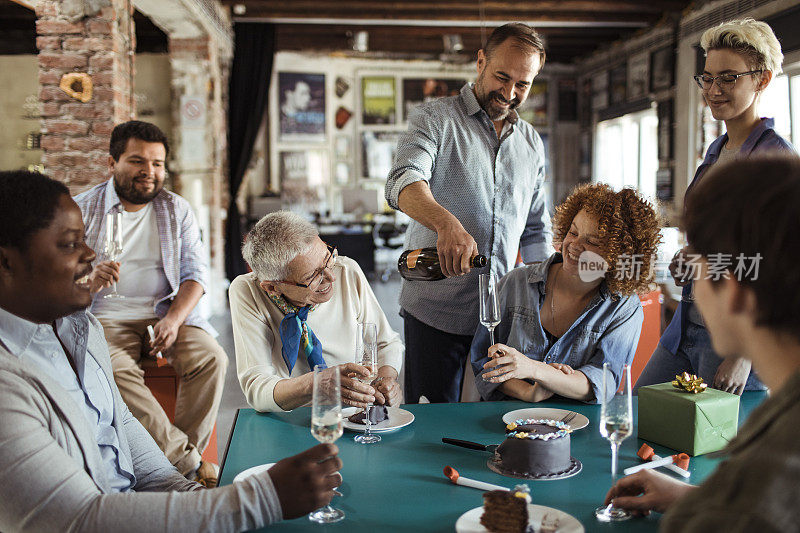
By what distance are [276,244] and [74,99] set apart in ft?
9.01

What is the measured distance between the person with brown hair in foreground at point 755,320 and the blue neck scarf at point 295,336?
1.36m

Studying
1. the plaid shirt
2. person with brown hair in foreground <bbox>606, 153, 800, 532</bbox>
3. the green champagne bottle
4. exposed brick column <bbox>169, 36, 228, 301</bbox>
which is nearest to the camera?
person with brown hair in foreground <bbox>606, 153, 800, 532</bbox>

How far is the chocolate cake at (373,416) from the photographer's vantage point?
5.62 ft

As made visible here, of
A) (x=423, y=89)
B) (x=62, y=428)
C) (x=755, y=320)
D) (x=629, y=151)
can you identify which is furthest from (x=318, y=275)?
(x=423, y=89)

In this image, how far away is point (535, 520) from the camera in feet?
3.80

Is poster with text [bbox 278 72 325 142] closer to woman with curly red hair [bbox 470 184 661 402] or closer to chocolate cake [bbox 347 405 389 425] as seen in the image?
woman with curly red hair [bbox 470 184 661 402]

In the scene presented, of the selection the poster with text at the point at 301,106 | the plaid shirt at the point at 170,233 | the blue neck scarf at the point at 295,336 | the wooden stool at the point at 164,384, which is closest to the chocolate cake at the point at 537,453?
the blue neck scarf at the point at 295,336

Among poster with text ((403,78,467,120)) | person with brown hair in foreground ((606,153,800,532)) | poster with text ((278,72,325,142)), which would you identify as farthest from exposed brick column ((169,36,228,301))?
person with brown hair in foreground ((606,153,800,532))

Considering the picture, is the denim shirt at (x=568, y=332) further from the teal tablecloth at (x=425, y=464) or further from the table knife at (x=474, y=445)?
the table knife at (x=474, y=445)

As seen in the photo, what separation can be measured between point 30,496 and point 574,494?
38.0 inches

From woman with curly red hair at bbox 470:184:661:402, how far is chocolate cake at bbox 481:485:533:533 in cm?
88

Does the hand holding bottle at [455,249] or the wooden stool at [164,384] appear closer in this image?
the hand holding bottle at [455,249]

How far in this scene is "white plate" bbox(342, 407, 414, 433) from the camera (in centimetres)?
168

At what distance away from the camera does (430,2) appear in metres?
7.82
